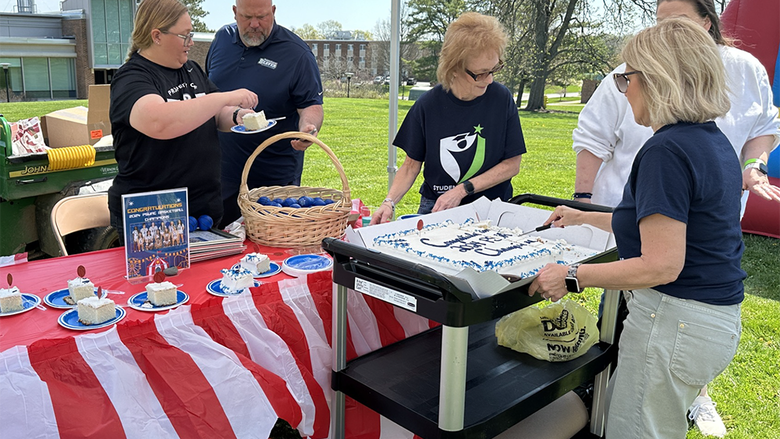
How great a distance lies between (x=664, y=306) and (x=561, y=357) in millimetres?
454

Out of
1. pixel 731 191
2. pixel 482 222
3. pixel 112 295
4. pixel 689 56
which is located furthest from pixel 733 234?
pixel 112 295

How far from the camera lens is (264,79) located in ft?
10.0

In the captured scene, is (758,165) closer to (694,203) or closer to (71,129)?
(694,203)

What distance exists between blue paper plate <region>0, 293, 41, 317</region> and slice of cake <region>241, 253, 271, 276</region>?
1.89ft

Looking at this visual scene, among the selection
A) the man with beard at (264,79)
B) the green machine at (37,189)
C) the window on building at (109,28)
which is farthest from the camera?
the window on building at (109,28)

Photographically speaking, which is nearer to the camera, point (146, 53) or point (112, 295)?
point (112, 295)

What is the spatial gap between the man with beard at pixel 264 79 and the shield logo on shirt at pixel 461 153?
0.77 meters

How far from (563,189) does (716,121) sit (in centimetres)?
592

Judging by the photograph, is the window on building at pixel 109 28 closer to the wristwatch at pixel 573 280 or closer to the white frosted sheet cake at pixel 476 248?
the white frosted sheet cake at pixel 476 248

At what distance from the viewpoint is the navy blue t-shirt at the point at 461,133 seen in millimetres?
2465

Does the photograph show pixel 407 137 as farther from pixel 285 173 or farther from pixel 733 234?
pixel 733 234

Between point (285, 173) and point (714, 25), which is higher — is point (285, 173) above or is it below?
below

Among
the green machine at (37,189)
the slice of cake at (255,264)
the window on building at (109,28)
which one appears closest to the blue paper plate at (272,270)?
the slice of cake at (255,264)

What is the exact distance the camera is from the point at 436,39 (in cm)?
1074
